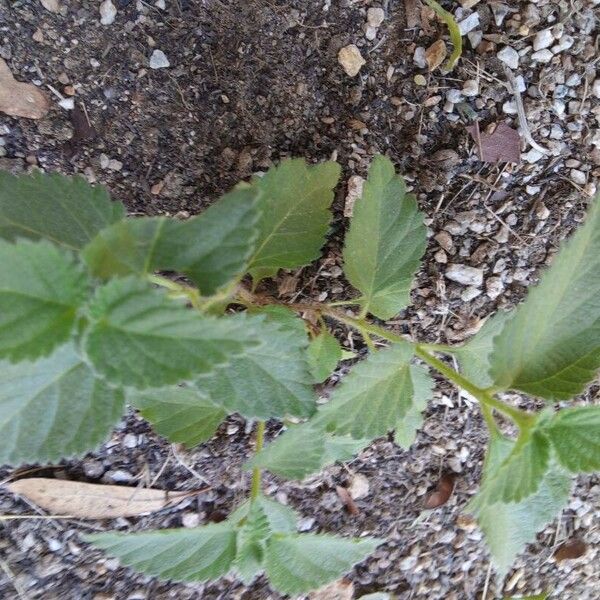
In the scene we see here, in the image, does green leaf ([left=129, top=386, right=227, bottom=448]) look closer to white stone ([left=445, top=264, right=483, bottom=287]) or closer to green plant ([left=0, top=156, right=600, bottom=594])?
green plant ([left=0, top=156, right=600, bottom=594])

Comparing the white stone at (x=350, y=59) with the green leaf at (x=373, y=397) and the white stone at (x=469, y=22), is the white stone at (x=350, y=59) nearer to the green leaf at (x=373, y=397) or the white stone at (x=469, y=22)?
the white stone at (x=469, y=22)

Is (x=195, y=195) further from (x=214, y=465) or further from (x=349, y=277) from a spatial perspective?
(x=214, y=465)

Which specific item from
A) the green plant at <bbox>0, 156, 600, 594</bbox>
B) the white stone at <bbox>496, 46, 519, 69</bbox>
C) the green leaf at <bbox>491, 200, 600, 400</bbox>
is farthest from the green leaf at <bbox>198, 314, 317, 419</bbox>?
the white stone at <bbox>496, 46, 519, 69</bbox>

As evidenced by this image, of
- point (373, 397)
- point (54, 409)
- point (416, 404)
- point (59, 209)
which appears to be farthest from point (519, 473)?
point (59, 209)

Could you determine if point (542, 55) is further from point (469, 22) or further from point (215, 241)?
point (215, 241)

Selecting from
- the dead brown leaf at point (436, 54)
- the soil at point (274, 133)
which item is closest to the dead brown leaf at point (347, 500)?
the soil at point (274, 133)

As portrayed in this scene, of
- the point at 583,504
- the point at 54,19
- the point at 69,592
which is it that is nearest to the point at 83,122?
the point at 54,19
